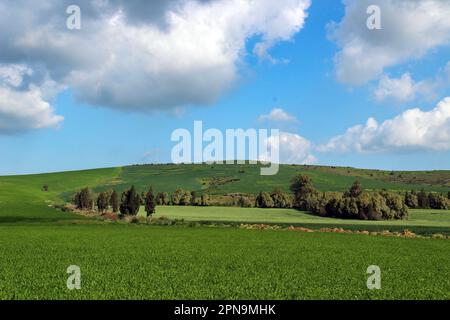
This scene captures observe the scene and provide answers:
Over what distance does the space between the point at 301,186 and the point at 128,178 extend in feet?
288

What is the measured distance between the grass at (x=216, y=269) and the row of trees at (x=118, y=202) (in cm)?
5473

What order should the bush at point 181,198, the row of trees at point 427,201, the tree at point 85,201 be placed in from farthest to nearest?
the bush at point 181,198
the tree at point 85,201
the row of trees at point 427,201

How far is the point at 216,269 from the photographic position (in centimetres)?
3123

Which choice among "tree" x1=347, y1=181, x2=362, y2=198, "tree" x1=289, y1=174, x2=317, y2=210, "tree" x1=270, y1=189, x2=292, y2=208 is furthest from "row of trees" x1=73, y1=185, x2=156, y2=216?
"tree" x1=347, y1=181, x2=362, y2=198

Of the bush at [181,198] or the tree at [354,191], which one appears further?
the bush at [181,198]

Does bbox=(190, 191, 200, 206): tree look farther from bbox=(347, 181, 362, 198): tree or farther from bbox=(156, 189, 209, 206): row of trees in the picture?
bbox=(347, 181, 362, 198): tree

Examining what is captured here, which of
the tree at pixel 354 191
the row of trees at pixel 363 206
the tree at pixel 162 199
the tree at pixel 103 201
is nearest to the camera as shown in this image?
the row of trees at pixel 363 206

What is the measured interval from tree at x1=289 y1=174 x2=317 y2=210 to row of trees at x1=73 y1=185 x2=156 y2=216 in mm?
44667

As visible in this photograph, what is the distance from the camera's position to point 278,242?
52.8 metres

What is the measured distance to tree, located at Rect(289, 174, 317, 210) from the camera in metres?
130

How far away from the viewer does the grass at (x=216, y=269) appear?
23.3m

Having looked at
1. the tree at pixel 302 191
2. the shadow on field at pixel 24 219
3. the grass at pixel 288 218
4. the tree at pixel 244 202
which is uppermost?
the tree at pixel 302 191

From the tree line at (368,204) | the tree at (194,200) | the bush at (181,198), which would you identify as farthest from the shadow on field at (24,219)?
the tree line at (368,204)

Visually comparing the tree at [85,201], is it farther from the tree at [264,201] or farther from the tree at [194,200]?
the tree at [264,201]
